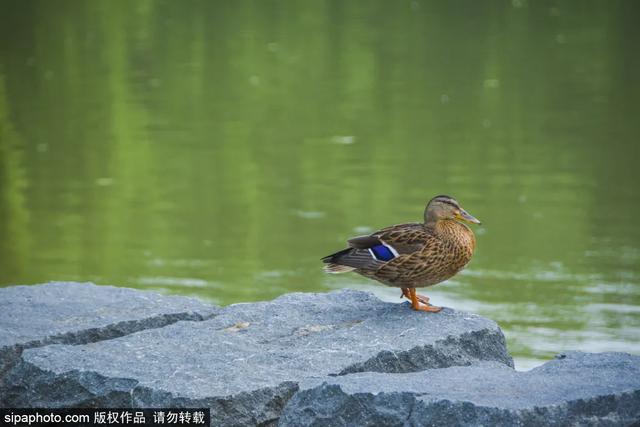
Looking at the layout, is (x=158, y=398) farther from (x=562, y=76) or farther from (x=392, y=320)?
(x=562, y=76)

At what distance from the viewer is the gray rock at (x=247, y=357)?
3896 millimetres

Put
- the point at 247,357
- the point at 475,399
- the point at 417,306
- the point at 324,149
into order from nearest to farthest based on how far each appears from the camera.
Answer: the point at 475,399, the point at 247,357, the point at 417,306, the point at 324,149

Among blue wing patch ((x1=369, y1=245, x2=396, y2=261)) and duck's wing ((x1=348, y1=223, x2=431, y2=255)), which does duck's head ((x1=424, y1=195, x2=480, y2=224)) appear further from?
blue wing patch ((x1=369, y1=245, x2=396, y2=261))

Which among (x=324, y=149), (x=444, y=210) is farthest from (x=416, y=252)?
(x=324, y=149)

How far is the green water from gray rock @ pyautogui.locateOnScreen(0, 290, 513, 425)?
2710 mm

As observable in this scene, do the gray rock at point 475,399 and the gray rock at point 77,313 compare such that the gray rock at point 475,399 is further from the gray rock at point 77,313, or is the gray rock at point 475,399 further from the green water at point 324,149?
the green water at point 324,149

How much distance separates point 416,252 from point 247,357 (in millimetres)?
830

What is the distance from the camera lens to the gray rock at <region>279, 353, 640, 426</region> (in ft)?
11.4

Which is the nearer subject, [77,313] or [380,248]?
[380,248]

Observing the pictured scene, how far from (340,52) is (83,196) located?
28.7 feet

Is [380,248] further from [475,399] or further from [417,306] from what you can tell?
[475,399]

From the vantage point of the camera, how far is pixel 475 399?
3.53 m

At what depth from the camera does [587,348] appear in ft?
23.7

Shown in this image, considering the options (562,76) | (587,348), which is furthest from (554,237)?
(562,76)
